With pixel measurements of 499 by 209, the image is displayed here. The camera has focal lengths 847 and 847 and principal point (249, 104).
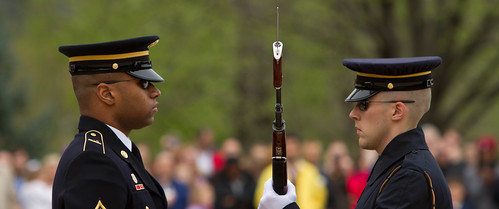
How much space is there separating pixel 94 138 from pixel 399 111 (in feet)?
5.57

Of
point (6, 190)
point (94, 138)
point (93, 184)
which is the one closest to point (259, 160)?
point (6, 190)

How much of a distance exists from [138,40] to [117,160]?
683 mm

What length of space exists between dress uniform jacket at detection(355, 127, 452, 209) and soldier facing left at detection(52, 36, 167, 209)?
1241 mm

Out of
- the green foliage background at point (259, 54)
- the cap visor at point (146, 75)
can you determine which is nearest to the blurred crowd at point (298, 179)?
the green foliage background at point (259, 54)

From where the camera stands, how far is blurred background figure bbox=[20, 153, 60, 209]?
1122 cm

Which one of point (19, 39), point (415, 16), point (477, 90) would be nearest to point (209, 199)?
point (415, 16)

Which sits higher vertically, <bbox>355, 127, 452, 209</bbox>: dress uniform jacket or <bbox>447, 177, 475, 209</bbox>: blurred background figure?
<bbox>355, 127, 452, 209</bbox>: dress uniform jacket

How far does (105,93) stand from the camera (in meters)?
4.69

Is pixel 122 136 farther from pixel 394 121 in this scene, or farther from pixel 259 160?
pixel 259 160

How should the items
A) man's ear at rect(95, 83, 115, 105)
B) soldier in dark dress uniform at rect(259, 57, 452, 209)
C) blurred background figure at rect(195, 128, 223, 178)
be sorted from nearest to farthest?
soldier in dark dress uniform at rect(259, 57, 452, 209) < man's ear at rect(95, 83, 115, 105) < blurred background figure at rect(195, 128, 223, 178)

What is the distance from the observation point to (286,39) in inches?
739

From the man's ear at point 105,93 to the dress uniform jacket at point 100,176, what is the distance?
0.45ft

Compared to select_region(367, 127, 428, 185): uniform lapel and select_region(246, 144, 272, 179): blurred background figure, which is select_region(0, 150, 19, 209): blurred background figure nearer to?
select_region(246, 144, 272, 179): blurred background figure

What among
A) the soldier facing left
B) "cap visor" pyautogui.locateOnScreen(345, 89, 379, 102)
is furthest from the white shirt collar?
"cap visor" pyautogui.locateOnScreen(345, 89, 379, 102)
